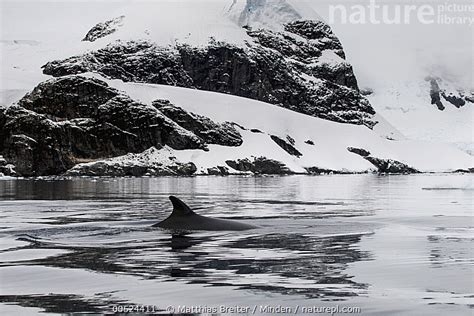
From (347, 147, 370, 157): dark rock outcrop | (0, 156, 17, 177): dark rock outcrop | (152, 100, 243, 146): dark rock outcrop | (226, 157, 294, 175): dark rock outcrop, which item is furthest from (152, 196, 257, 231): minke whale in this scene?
(347, 147, 370, 157): dark rock outcrop

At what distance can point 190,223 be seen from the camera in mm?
22125

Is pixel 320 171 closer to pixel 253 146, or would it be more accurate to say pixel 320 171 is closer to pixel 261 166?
pixel 253 146

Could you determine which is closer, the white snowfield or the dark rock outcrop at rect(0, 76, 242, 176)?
the dark rock outcrop at rect(0, 76, 242, 176)

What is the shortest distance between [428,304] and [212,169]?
144 metres

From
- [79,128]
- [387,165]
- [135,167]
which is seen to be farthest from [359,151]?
[79,128]

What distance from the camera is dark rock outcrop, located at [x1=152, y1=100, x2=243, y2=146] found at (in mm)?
170375

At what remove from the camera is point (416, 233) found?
2077cm

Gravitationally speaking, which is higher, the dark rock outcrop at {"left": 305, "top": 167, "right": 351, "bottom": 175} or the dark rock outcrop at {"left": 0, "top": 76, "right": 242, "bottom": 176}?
the dark rock outcrop at {"left": 0, "top": 76, "right": 242, "bottom": 176}

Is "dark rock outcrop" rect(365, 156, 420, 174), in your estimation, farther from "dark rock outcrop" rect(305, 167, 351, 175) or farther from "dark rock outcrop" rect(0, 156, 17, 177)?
"dark rock outcrop" rect(0, 156, 17, 177)

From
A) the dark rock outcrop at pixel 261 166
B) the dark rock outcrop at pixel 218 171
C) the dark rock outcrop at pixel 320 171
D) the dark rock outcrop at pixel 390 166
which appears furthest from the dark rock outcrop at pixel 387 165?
the dark rock outcrop at pixel 218 171

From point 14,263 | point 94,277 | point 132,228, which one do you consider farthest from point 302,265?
point 132,228

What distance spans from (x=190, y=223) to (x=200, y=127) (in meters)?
151

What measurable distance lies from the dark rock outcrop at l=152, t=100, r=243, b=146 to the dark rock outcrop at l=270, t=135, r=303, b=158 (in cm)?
1210

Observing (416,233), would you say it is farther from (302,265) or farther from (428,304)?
(428,304)
